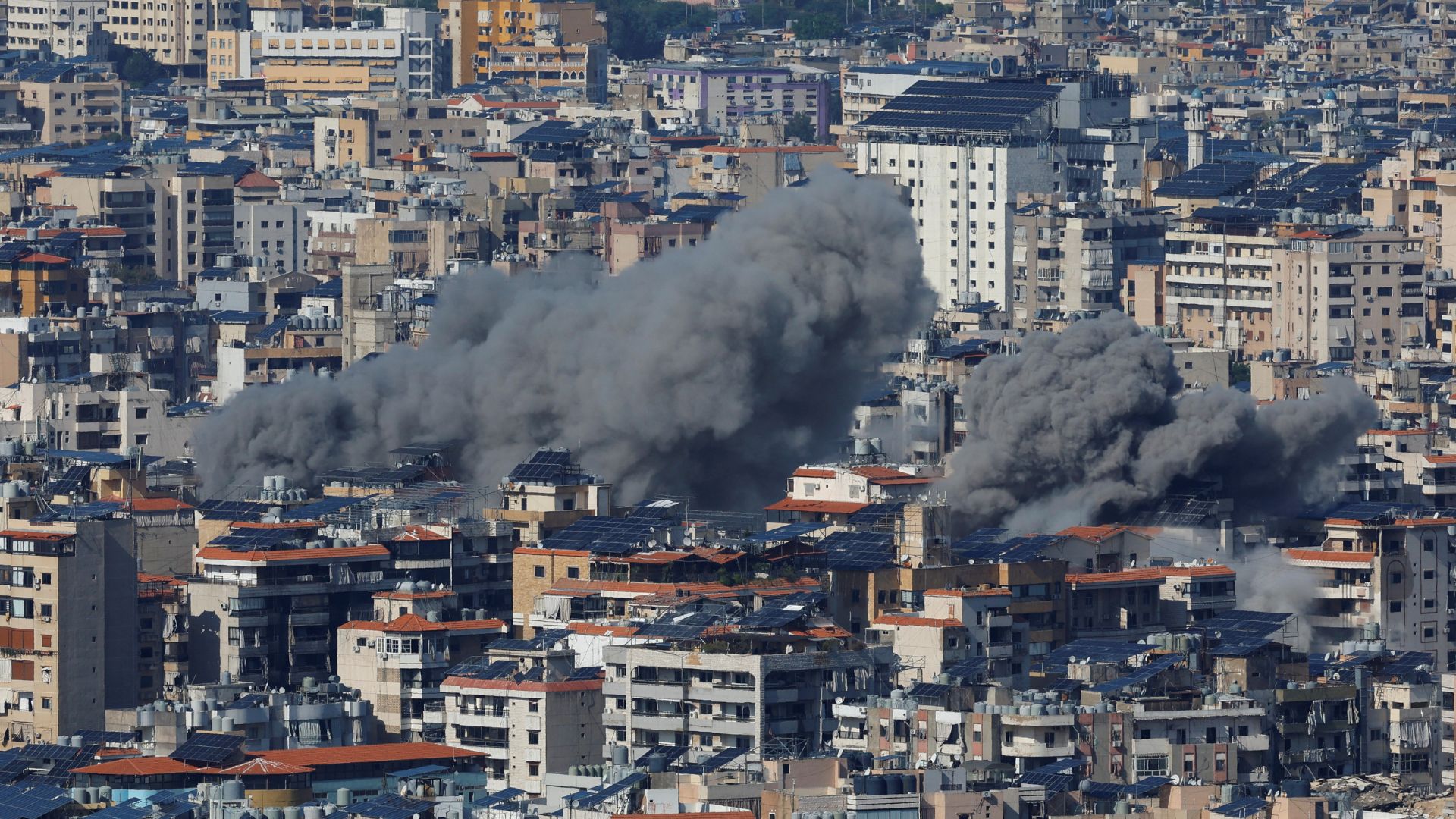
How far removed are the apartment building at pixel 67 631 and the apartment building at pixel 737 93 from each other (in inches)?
3631

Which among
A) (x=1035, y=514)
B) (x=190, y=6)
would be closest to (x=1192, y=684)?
(x=1035, y=514)

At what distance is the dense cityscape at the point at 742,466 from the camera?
2377 inches

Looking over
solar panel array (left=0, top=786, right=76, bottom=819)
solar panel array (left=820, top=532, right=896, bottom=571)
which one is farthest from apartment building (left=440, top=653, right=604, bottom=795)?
solar panel array (left=820, top=532, right=896, bottom=571)

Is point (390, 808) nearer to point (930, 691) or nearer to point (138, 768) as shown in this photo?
point (138, 768)

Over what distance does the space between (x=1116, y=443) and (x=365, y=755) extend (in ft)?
72.5

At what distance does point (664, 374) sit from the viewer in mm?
83000

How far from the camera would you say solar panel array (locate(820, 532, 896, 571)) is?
69.7 meters

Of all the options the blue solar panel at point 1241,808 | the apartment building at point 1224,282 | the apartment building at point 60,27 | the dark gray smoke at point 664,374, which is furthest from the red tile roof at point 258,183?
the blue solar panel at point 1241,808

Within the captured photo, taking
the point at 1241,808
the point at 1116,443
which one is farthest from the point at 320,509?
the point at 1241,808

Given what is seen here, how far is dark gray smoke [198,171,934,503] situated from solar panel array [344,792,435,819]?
24.4 meters

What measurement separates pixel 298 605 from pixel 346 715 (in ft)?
22.5

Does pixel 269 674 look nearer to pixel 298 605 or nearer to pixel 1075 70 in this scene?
pixel 298 605

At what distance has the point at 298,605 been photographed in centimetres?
6981

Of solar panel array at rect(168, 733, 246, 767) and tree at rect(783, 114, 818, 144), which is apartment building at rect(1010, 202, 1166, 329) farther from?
solar panel array at rect(168, 733, 246, 767)
